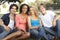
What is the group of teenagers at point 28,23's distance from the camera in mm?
3256

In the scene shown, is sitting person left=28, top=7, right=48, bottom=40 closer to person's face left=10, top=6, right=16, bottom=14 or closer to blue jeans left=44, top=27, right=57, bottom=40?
blue jeans left=44, top=27, right=57, bottom=40

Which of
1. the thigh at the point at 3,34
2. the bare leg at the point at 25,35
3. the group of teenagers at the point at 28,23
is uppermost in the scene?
the group of teenagers at the point at 28,23

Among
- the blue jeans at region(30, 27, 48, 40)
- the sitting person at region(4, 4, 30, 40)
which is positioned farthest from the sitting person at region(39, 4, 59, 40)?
the sitting person at region(4, 4, 30, 40)

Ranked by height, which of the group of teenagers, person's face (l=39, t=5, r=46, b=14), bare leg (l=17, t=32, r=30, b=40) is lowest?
bare leg (l=17, t=32, r=30, b=40)

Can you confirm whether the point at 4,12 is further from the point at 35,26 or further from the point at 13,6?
the point at 35,26

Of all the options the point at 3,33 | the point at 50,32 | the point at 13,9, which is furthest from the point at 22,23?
the point at 50,32

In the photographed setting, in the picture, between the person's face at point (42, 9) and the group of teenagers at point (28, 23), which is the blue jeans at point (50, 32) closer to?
the group of teenagers at point (28, 23)

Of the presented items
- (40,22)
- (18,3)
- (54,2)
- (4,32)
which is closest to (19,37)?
(4,32)

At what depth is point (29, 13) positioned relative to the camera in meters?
3.29

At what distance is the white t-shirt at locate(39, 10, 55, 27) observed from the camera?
3273 millimetres

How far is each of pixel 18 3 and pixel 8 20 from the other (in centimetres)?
54

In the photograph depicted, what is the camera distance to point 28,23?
3.27 m

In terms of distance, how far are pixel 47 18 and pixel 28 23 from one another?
1.76 feet

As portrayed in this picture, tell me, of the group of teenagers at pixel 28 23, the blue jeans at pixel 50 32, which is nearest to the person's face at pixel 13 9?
the group of teenagers at pixel 28 23
